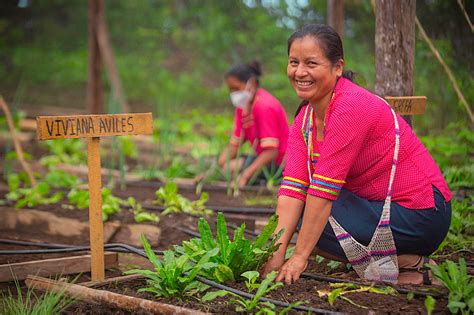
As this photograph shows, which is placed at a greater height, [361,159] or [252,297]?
[361,159]

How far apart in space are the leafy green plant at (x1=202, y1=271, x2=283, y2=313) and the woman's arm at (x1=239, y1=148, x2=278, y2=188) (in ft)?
8.67

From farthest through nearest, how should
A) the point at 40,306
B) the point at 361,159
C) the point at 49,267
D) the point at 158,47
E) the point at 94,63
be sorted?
the point at 158,47 < the point at 94,63 < the point at 49,267 < the point at 361,159 < the point at 40,306

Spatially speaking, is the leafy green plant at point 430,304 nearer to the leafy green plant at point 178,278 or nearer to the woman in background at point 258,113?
the leafy green plant at point 178,278

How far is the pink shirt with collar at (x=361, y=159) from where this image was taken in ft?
8.75

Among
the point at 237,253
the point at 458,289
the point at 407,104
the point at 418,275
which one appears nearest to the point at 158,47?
the point at 407,104

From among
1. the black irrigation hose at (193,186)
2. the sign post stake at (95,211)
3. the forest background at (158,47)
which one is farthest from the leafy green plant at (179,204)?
the forest background at (158,47)

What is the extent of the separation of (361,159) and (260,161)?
8.33 ft

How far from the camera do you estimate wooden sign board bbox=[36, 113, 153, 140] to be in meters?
2.96

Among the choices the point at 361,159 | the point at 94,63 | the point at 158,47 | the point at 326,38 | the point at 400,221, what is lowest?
the point at 400,221

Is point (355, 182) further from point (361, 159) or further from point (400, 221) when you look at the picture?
point (400, 221)

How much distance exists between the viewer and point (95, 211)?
318 cm

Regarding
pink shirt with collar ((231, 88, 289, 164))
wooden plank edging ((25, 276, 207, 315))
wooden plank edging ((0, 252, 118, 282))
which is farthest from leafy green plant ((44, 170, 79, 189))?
wooden plank edging ((25, 276, 207, 315))

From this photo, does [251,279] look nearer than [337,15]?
Yes

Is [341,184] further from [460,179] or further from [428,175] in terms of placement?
[460,179]
